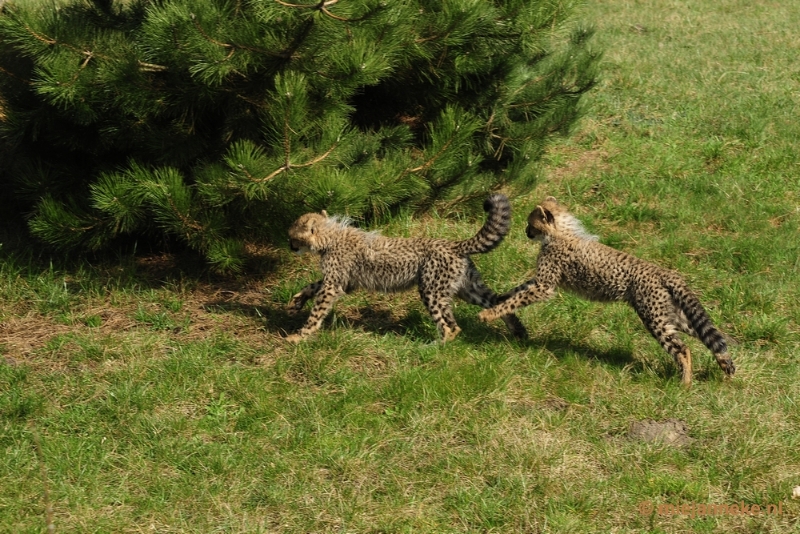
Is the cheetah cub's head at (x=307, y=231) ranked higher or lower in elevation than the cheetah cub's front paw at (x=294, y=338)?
higher

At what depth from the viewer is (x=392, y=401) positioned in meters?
5.90

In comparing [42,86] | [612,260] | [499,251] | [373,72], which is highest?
[373,72]

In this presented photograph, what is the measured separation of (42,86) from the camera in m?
6.35

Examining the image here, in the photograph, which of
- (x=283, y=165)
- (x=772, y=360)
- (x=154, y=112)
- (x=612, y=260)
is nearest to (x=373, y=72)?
(x=283, y=165)

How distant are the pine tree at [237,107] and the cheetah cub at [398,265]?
0.24m

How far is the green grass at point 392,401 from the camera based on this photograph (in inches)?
195

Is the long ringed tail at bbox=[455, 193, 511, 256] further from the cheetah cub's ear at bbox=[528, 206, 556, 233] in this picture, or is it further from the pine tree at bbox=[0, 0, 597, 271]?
the pine tree at bbox=[0, 0, 597, 271]

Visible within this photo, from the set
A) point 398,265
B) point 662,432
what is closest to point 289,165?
point 398,265

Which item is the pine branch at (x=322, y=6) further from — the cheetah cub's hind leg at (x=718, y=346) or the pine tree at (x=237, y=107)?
the cheetah cub's hind leg at (x=718, y=346)

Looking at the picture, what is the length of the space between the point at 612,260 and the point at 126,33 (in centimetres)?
387

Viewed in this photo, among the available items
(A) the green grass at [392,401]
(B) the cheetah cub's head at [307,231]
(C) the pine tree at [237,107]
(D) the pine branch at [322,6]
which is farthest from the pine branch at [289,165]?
(A) the green grass at [392,401]

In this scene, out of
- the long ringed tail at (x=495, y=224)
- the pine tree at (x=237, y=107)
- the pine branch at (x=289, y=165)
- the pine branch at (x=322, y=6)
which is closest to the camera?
the pine branch at (x=322, y=6)

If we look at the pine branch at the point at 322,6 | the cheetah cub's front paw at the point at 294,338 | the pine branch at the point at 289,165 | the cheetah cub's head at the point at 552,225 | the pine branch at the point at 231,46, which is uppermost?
the pine branch at the point at 322,6

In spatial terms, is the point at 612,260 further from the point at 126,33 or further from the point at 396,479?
the point at 126,33
